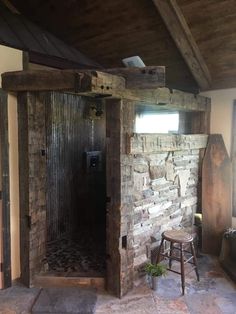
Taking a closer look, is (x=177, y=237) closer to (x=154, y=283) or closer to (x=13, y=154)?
(x=154, y=283)

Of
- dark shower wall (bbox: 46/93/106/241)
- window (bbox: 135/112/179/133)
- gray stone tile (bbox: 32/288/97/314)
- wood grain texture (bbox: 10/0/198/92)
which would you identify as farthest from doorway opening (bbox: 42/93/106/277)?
wood grain texture (bbox: 10/0/198/92)

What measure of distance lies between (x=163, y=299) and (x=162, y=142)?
66.3 inches

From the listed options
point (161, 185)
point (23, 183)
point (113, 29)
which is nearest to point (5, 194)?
point (23, 183)

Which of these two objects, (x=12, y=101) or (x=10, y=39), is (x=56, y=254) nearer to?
(x=12, y=101)

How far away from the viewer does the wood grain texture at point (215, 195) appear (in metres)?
3.87

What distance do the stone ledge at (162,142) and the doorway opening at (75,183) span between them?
1.33m

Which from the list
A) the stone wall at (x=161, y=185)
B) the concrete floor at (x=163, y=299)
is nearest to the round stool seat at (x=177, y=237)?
the stone wall at (x=161, y=185)

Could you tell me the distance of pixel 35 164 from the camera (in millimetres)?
3012

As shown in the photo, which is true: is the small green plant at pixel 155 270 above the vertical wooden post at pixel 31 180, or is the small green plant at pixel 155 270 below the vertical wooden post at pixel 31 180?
below

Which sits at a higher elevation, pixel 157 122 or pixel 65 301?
pixel 157 122

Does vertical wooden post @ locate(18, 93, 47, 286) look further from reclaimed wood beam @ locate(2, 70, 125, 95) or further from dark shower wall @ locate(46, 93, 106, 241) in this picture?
dark shower wall @ locate(46, 93, 106, 241)

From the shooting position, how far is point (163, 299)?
2.87 meters

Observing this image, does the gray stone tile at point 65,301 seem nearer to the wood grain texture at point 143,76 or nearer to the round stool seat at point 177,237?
the round stool seat at point 177,237

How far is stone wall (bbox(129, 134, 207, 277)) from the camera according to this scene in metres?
3.10
